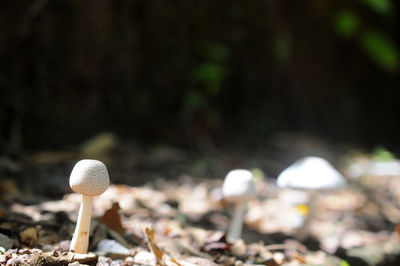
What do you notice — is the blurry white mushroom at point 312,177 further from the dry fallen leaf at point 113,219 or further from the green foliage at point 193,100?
the green foliage at point 193,100

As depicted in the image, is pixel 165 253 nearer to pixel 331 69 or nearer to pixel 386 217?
pixel 386 217

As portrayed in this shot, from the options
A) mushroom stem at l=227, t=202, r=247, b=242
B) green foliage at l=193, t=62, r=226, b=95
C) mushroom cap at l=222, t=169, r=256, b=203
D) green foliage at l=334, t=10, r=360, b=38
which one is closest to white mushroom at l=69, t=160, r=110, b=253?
mushroom cap at l=222, t=169, r=256, b=203

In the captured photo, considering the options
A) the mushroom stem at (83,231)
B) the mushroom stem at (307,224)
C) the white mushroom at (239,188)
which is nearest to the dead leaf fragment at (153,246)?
the mushroom stem at (83,231)

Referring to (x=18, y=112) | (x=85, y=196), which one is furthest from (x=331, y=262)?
(x=18, y=112)

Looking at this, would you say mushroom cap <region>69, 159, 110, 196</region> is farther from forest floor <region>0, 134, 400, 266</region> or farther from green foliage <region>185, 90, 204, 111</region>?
green foliage <region>185, 90, 204, 111</region>

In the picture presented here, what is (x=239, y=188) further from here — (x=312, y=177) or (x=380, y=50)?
(x=380, y=50)
